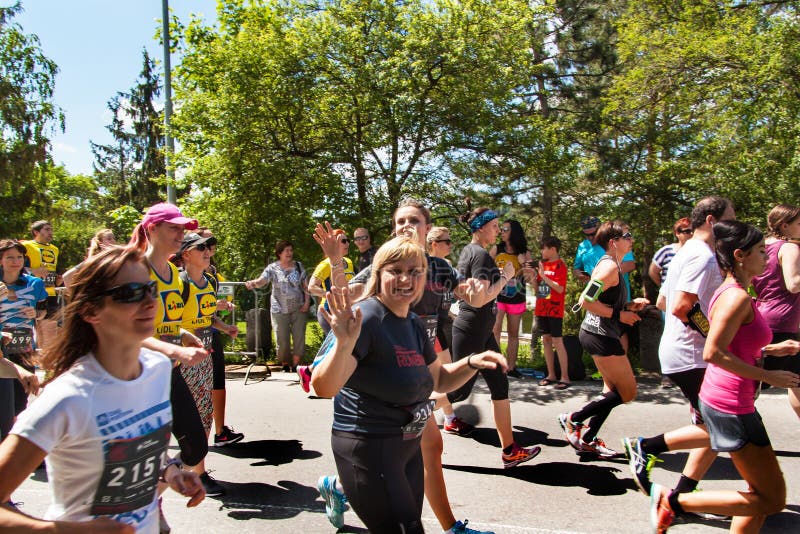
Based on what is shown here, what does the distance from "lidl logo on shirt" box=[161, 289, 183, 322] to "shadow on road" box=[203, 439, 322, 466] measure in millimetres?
1950

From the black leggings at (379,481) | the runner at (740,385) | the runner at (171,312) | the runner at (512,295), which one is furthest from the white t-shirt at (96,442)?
the runner at (512,295)

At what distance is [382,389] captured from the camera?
2533 mm

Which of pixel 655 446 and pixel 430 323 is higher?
pixel 430 323

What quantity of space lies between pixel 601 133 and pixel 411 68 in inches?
237

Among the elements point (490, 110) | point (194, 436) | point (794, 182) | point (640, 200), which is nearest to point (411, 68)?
point (490, 110)

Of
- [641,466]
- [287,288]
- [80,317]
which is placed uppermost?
[80,317]

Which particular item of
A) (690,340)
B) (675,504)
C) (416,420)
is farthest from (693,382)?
(416,420)

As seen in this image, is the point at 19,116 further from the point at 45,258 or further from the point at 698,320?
the point at 698,320

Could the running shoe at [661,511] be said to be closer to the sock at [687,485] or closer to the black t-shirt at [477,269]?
the sock at [687,485]

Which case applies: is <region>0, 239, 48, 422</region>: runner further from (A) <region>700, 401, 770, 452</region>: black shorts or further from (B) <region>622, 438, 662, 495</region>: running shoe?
(A) <region>700, 401, 770, 452</region>: black shorts

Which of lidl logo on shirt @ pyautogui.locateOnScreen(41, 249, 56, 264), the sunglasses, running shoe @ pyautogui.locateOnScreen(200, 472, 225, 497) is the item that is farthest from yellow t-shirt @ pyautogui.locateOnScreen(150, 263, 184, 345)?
lidl logo on shirt @ pyautogui.locateOnScreen(41, 249, 56, 264)

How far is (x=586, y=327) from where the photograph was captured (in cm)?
515

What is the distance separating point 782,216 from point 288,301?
6.79 meters

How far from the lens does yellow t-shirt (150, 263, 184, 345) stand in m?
3.87
